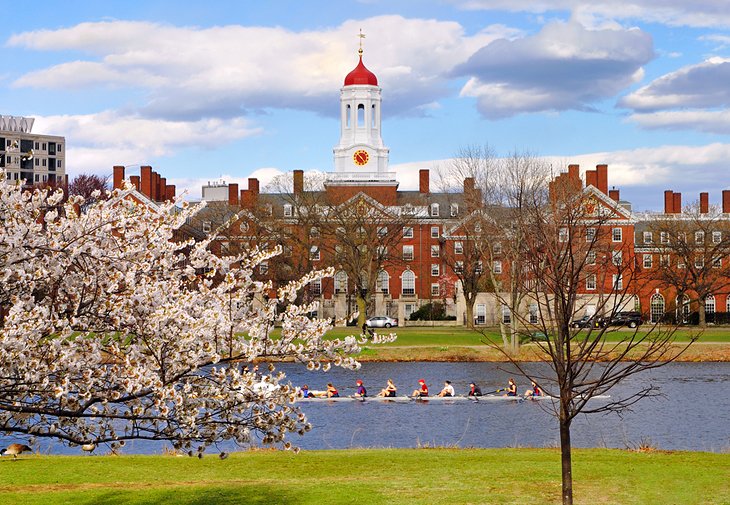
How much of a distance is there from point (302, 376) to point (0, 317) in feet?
139

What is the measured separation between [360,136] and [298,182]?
17.1 m

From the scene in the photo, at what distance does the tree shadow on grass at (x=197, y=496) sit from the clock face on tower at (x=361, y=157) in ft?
296

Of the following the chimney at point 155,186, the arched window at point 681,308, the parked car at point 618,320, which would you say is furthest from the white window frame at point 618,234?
the parked car at point 618,320

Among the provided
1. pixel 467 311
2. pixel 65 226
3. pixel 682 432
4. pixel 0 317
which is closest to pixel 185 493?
pixel 0 317

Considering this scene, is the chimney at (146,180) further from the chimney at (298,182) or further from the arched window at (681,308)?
the arched window at (681,308)

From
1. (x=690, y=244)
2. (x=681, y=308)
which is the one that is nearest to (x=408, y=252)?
(x=690, y=244)

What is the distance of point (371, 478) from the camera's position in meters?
20.0

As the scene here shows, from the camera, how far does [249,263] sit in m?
13.0

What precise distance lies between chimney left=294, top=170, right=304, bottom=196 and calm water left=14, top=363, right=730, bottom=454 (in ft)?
131

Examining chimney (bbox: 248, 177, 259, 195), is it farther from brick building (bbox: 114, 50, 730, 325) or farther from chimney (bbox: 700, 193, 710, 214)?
chimney (bbox: 700, 193, 710, 214)

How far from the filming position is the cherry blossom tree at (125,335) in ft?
35.9

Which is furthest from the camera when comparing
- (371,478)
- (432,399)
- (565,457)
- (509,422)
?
(432,399)

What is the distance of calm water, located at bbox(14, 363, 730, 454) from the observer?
105 ft

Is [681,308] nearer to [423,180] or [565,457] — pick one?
[565,457]
